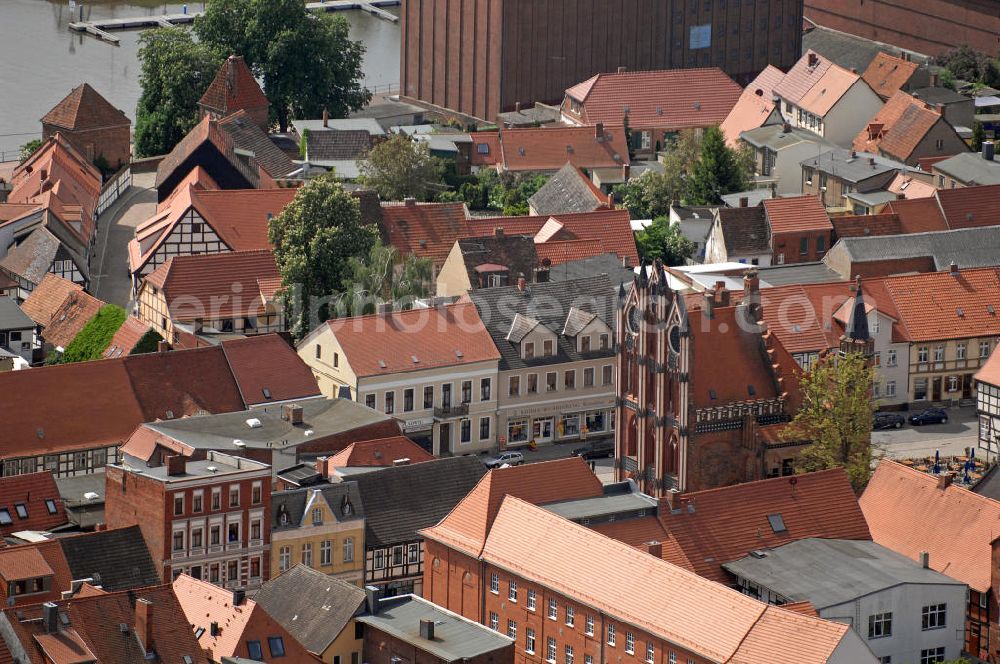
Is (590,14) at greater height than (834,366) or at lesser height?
greater

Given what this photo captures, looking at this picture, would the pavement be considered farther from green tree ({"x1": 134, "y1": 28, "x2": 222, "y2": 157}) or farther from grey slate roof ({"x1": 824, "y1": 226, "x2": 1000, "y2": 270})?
grey slate roof ({"x1": 824, "y1": 226, "x2": 1000, "y2": 270})

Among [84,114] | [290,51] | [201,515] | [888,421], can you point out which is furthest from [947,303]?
[84,114]

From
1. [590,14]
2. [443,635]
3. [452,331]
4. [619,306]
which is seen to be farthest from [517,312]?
[590,14]

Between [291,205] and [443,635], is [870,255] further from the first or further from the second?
[443,635]

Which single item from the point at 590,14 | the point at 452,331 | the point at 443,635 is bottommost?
the point at 443,635

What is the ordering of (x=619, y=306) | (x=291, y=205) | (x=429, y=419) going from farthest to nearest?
(x=291, y=205) < (x=429, y=419) < (x=619, y=306)

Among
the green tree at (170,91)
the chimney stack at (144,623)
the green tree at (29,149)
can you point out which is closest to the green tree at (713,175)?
the green tree at (170,91)

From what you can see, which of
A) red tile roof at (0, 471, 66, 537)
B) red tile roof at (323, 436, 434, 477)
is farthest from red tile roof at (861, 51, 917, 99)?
red tile roof at (0, 471, 66, 537)
